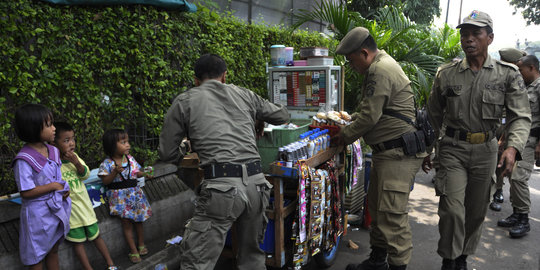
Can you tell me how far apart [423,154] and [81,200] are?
9.96ft

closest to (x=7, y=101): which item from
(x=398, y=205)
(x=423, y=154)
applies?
(x=398, y=205)

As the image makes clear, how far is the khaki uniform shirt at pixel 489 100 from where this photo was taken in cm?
326

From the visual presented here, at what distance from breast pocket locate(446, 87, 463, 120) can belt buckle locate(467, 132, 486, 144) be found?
0.61ft

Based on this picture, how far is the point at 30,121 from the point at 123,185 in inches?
43.9

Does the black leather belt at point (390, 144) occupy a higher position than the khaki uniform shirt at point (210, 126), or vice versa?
the khaki uniform shirt at point (210, 126)

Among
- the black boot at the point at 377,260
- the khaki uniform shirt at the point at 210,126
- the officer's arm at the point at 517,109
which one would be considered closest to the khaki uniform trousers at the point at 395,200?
the black boot at the point at 377,260

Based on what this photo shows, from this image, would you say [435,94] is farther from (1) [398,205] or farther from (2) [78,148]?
(2) [78,148]

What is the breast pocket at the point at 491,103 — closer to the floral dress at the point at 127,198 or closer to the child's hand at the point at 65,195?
the floral dress at the point at 127,198

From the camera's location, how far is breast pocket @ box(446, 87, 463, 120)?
3365 millimetres

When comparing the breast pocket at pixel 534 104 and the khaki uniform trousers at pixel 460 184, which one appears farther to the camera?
the breast pocket at pixel 534 104

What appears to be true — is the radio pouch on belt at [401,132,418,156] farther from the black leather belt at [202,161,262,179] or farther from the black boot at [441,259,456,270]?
the black leather belt at [202,161,262,179]

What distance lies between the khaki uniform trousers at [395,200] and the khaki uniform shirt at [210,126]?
124 centimetres

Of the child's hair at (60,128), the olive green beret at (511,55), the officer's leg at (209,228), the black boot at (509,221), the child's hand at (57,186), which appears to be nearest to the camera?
the officer's leg at (209,228)

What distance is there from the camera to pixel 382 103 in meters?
3.11
